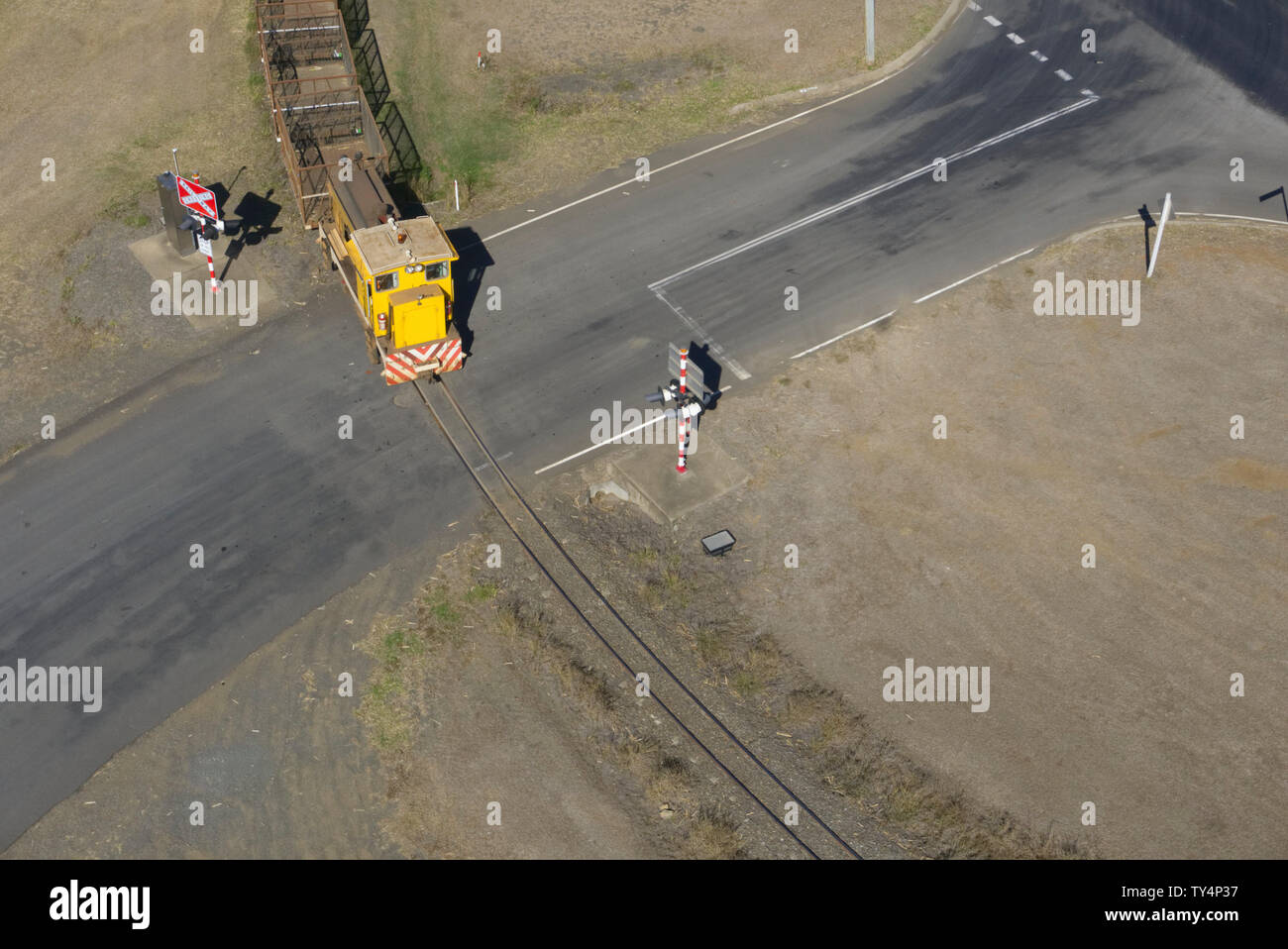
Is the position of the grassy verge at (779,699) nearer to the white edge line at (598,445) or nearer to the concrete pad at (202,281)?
the white edge line at (598,445)

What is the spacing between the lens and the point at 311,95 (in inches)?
1513

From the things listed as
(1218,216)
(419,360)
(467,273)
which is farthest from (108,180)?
(1218,216)

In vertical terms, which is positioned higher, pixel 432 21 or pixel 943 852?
pixel 432 21

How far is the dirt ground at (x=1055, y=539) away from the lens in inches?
973

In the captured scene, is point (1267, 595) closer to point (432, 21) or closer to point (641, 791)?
point (641, 791)

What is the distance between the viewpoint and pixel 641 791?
78.8 feet

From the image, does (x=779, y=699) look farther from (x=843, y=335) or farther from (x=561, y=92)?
(x=561, y=92)

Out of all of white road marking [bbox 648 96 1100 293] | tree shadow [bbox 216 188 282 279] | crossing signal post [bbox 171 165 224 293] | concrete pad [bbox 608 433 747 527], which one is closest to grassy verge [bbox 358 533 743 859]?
concrete pad [bbox 608 433 747 527]

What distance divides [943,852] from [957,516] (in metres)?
8.83

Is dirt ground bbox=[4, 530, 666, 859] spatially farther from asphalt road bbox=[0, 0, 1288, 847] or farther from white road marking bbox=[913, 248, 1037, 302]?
white road marking bbox=[913, 248, 1037, 302]

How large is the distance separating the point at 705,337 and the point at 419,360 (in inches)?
307

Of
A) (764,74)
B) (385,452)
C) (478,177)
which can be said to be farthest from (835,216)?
(385,452)

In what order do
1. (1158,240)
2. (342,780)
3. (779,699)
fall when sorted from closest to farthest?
(342,780)
(779,699)
(1158,240)

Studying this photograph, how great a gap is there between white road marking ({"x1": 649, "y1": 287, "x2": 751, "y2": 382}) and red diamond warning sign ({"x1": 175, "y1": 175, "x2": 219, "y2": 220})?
40.5 ft
